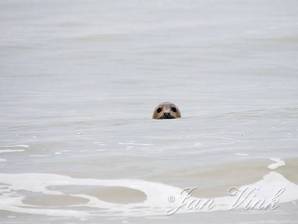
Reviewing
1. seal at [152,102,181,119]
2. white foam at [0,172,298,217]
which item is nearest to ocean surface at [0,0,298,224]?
white foam at [0,172,298,217]

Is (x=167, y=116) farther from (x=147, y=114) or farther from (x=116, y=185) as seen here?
(x=116, y=185)

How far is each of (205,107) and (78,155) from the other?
486 cm

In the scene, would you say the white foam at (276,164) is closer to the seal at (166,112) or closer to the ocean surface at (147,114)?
the ocean surface at (147,114)

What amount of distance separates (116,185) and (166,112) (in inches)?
183

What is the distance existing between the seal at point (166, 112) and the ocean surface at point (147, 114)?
0.61ft

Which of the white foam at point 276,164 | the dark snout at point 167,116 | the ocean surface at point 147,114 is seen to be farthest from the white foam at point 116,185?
the dark snout at point 167,116

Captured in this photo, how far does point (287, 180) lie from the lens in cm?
803

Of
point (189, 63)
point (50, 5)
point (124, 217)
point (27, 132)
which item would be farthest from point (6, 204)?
point (50, 5)

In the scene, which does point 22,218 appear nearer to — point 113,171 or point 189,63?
point 113,171

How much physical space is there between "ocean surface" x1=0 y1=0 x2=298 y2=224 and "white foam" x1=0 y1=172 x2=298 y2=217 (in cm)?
2

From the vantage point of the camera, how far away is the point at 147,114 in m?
13.5

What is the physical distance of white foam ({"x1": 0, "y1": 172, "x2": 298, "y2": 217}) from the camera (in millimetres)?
7328

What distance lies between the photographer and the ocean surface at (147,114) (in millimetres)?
7590

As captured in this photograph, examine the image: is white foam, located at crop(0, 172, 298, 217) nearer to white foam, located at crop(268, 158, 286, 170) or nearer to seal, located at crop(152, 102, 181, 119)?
white foam, located at crop(268, 158, 286, 170)
